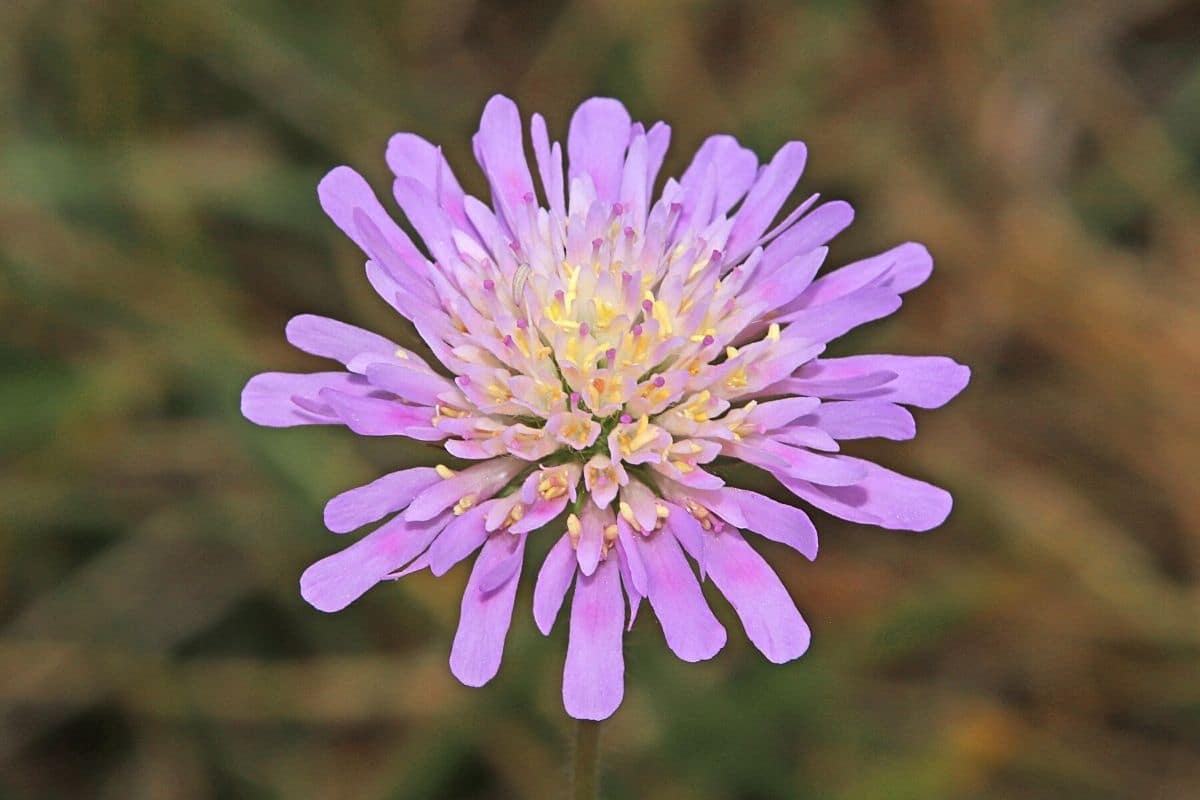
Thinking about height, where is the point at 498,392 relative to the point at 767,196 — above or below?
below

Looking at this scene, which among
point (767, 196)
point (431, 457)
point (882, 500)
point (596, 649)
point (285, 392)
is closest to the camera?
point (596, 649)

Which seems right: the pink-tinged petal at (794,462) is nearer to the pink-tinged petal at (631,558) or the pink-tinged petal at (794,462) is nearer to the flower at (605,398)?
the flower at (605,398)

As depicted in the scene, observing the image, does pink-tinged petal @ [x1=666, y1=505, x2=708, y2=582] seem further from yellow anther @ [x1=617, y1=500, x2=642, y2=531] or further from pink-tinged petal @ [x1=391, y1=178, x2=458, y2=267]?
pink-tinged petal @ [x1=391, y1=178, x2=458, y2=267]

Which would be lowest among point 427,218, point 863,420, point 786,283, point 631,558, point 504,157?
point 631,558

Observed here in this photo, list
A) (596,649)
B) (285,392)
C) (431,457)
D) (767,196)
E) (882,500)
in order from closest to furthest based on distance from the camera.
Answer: (596,649)
(882,500)
(285,392)
(767,196)
(431,457)

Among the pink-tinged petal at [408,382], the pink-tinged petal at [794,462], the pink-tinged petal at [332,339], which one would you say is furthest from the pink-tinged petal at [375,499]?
the pink-tinged petal at [794,462]

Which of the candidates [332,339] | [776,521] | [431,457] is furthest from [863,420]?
[431,457]

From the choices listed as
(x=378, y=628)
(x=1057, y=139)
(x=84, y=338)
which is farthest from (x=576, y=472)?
(x=1057, y=139)

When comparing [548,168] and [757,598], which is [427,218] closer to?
[548,168]
